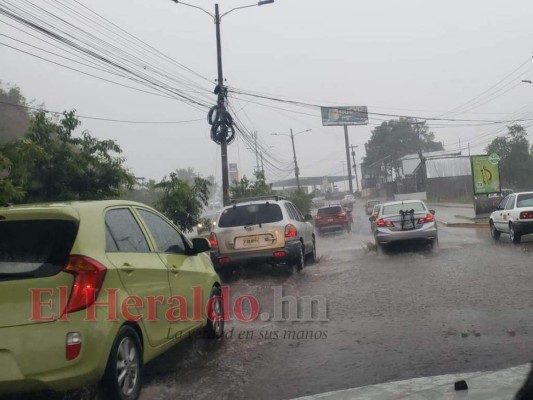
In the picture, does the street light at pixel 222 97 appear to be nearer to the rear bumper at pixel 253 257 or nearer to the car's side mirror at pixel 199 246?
the rear bumper at pixel 253 257

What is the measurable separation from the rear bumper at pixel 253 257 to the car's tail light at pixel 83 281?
26.5ft

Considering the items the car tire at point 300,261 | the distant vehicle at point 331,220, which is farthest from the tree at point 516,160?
the car tire at point 300,261

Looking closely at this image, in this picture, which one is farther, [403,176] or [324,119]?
[324,119]

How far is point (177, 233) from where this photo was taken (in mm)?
6922

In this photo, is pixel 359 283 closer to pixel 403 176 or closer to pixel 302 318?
pixel 302 318

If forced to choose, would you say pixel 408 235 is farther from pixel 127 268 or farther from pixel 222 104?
pixel 127 268

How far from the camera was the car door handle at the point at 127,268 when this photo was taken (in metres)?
4.93

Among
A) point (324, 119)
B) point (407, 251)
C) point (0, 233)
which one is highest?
point (324, 119)

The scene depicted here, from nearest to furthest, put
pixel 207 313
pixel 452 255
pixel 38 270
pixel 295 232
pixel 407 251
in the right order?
pixel 38 270, pixel 207 313, pixel 295 232, pixel 452 255, pixel 407 251

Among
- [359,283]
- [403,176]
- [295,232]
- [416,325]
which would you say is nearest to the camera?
[416,325]

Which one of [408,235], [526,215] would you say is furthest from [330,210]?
[526,215]

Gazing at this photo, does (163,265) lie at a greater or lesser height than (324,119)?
lesser

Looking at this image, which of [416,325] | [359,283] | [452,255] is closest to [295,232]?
[359,283]

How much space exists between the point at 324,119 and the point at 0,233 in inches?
3333
